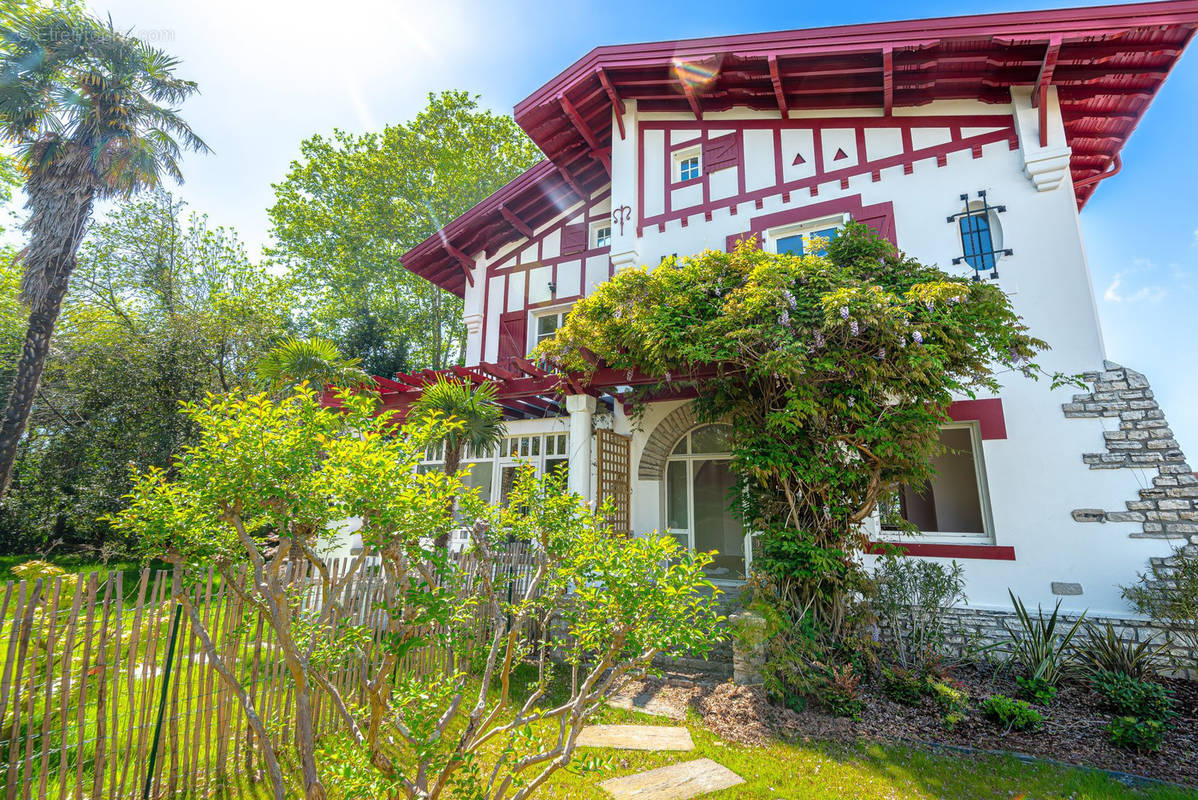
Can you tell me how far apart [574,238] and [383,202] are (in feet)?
41.5

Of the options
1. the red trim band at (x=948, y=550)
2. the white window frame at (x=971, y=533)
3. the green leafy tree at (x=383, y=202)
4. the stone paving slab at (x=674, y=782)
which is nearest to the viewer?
the stone paving slab at (x=674, y=782)

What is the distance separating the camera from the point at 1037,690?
4.90 meters

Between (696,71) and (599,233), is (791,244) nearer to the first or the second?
(696,71)

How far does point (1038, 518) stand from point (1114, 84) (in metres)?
5.88

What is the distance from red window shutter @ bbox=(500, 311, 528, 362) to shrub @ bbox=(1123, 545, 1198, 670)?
9.23 meters

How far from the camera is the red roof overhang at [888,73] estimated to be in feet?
21.4

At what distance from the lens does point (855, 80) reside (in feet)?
26.0

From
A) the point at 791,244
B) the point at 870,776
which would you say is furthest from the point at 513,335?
the point at 870,776

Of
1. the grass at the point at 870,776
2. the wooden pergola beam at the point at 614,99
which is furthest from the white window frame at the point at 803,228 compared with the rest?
the grass at the point at 870,776

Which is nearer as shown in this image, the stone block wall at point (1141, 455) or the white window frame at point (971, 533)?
the stone block wall at point (1141, 455)

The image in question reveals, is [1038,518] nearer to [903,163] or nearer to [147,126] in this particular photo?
[903,163]

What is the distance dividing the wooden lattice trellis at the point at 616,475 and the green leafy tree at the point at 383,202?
44.3 ft

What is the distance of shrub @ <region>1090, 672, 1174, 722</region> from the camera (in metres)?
4.35

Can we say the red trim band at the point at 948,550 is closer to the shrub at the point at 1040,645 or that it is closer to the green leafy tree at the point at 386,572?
the shrub at the point at 1040,645
